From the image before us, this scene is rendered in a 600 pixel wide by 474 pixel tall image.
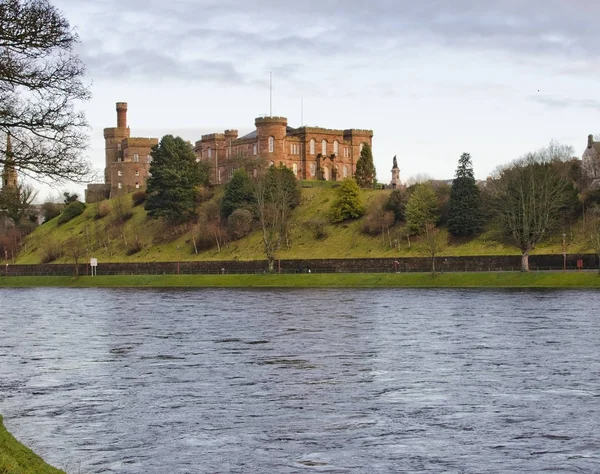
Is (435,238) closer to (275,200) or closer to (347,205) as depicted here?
(347,205)

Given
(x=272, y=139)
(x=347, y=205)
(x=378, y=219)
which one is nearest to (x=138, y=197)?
(x=272, y=139)

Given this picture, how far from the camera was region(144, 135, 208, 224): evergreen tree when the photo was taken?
400 ft

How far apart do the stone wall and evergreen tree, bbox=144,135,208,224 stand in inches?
591

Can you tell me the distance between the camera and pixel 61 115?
72.1 feet

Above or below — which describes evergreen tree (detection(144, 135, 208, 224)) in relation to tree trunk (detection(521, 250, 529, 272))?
above

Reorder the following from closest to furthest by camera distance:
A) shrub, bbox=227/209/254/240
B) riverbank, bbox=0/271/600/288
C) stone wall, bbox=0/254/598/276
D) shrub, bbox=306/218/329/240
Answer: riverbank, bbox=0/271/600/288
stone wall, bbox=0/254/598/276
shrub, bbox=306/218/329/240
shrub, bbox=227/209/254/240

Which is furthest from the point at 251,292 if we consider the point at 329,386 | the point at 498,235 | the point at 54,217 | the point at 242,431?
the point at 54,217

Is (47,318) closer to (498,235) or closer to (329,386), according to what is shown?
(329,386)

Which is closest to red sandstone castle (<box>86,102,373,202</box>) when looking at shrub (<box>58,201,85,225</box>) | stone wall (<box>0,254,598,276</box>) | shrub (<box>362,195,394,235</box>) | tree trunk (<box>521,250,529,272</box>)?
shrub (<box>58,201,85,225</box>)

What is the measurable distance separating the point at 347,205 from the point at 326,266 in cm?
2323

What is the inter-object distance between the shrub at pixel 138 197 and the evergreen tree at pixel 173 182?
32.1 ft

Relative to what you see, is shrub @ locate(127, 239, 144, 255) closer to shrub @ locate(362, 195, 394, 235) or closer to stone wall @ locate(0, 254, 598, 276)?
stone wall @ locate(0, 254, 598, 276)

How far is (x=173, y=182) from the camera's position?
123 metres

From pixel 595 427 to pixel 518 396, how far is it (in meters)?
3.76
